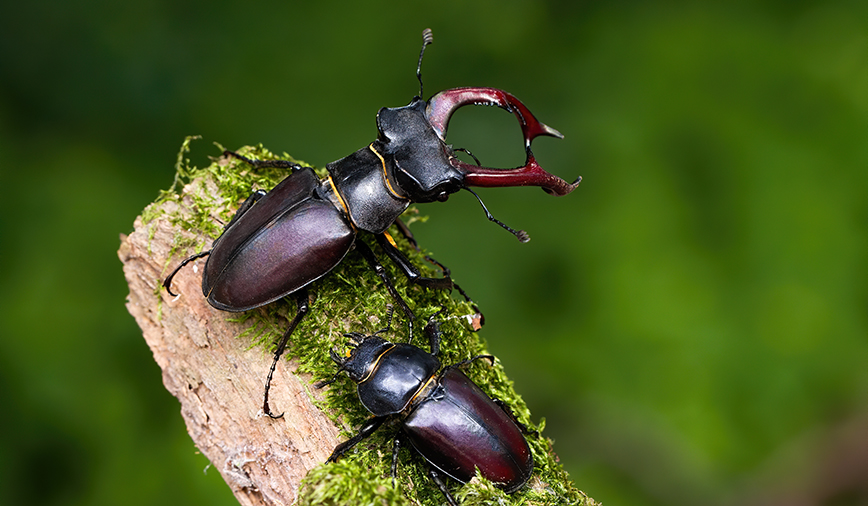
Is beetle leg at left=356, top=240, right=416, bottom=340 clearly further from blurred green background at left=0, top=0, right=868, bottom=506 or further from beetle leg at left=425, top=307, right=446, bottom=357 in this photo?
blurred green background at left=0, top=0, right=868, bottom=506

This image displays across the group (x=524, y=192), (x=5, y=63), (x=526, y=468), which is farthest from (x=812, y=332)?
(x=5, y=63)

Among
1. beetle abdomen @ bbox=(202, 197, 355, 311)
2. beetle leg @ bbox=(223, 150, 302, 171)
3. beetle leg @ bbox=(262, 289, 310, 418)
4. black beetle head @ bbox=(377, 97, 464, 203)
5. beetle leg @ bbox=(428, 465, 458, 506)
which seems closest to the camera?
beetle leg @ bbox=(428, 465, 458, 506)

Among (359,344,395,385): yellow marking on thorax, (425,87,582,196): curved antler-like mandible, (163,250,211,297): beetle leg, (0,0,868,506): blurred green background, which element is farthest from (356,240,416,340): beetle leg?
(0,0,868,506): blurred green background

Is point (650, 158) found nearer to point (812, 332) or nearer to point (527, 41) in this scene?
point (527, 41)

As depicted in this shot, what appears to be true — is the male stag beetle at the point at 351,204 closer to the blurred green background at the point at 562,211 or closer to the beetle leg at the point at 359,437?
the beetle leg at the point at 359,437

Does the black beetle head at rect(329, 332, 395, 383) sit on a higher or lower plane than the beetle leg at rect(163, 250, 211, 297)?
lower

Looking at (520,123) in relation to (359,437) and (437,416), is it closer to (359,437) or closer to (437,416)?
(437,416)

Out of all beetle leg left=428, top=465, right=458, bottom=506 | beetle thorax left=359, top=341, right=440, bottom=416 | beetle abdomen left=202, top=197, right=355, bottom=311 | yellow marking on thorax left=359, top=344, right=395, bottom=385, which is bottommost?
beetle leg left=428, top=465, right=458, bottom=506
